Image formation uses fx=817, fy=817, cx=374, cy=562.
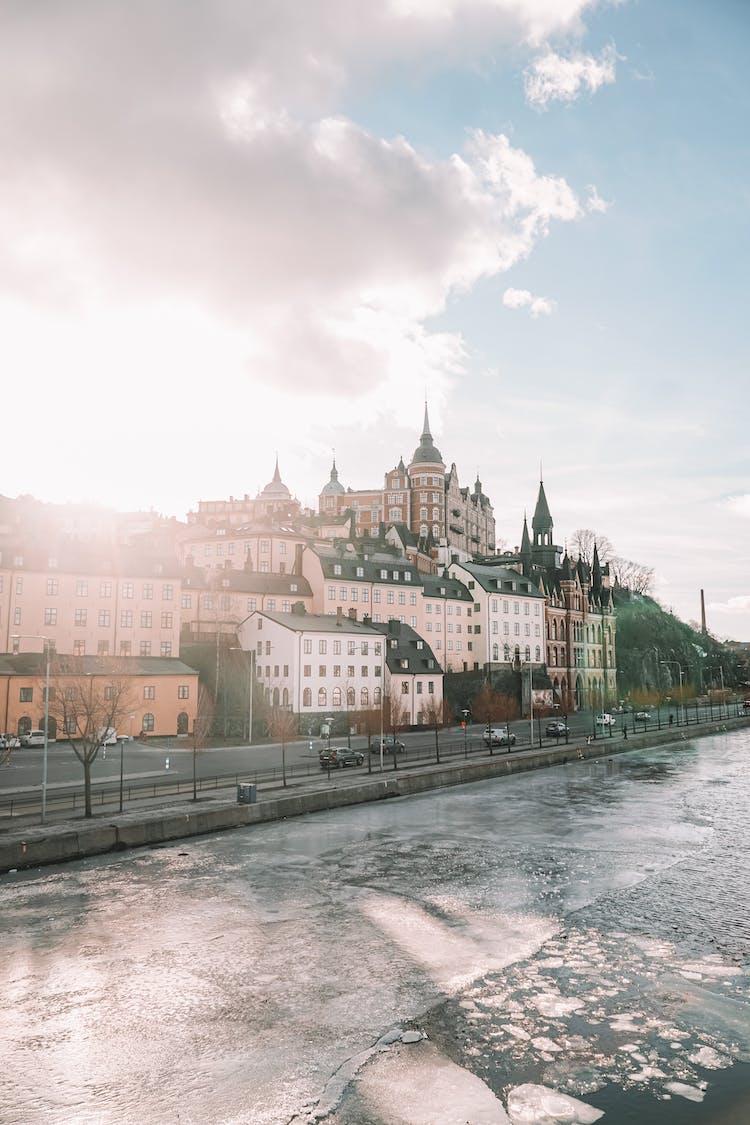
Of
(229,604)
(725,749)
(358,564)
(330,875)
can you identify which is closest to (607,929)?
(330,875)

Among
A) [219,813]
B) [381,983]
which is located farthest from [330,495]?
[381,983]

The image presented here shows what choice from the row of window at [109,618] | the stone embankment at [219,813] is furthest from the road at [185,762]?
the row of window at [109,618]

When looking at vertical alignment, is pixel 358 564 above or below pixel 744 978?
above

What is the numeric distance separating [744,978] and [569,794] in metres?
30.5

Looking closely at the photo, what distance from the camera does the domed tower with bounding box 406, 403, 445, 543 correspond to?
512 feet

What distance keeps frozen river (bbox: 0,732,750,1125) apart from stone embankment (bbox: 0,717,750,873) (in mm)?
1044

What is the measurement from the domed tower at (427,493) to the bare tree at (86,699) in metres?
94.8

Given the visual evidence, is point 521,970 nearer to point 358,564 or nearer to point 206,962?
point 206,962

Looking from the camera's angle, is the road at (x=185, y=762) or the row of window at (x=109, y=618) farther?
the row of window at (x=109, y=618)

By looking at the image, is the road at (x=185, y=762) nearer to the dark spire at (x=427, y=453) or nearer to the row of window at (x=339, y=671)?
the row of window at (x=339, y=671)

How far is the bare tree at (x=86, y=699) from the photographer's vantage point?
41219 millimetres

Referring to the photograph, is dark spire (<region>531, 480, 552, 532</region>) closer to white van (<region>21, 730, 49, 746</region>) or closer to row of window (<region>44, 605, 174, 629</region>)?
row of window (<region>44, 605, 174, 629</region>)

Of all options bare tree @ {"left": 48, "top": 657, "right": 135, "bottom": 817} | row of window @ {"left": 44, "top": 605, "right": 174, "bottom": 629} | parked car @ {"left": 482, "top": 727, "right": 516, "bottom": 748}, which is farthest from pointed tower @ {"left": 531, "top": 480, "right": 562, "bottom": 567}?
bare tree @ {"left": 48, "top": 657, "right": 135, "bottom": 817}

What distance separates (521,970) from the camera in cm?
1947
